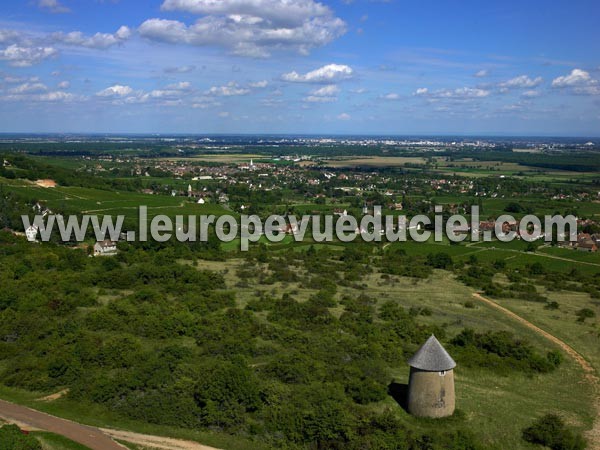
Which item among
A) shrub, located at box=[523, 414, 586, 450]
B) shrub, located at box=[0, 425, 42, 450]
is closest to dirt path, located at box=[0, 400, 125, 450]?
shrub, located at box=[0, 425, 42, 450]

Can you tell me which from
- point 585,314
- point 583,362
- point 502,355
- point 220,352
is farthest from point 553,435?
point 585,314

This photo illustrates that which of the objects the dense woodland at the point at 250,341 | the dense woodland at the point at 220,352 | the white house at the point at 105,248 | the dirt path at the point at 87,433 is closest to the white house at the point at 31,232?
the dense woodland at the point at 250,341

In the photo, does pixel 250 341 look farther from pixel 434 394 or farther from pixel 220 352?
pixel 434 394

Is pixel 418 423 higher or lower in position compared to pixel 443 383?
lower

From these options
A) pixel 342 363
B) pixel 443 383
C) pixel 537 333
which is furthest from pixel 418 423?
pixel 537 333

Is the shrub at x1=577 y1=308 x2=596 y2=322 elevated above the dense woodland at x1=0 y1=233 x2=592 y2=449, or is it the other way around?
the dense woodland at x1=0 y1=233 x2=592 y2=449

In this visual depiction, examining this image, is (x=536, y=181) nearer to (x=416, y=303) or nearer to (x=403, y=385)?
(x=416, y=303)

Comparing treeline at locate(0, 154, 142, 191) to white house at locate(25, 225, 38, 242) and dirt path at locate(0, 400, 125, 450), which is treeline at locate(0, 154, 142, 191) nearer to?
white house at locate(25, 225, 38, 242)
